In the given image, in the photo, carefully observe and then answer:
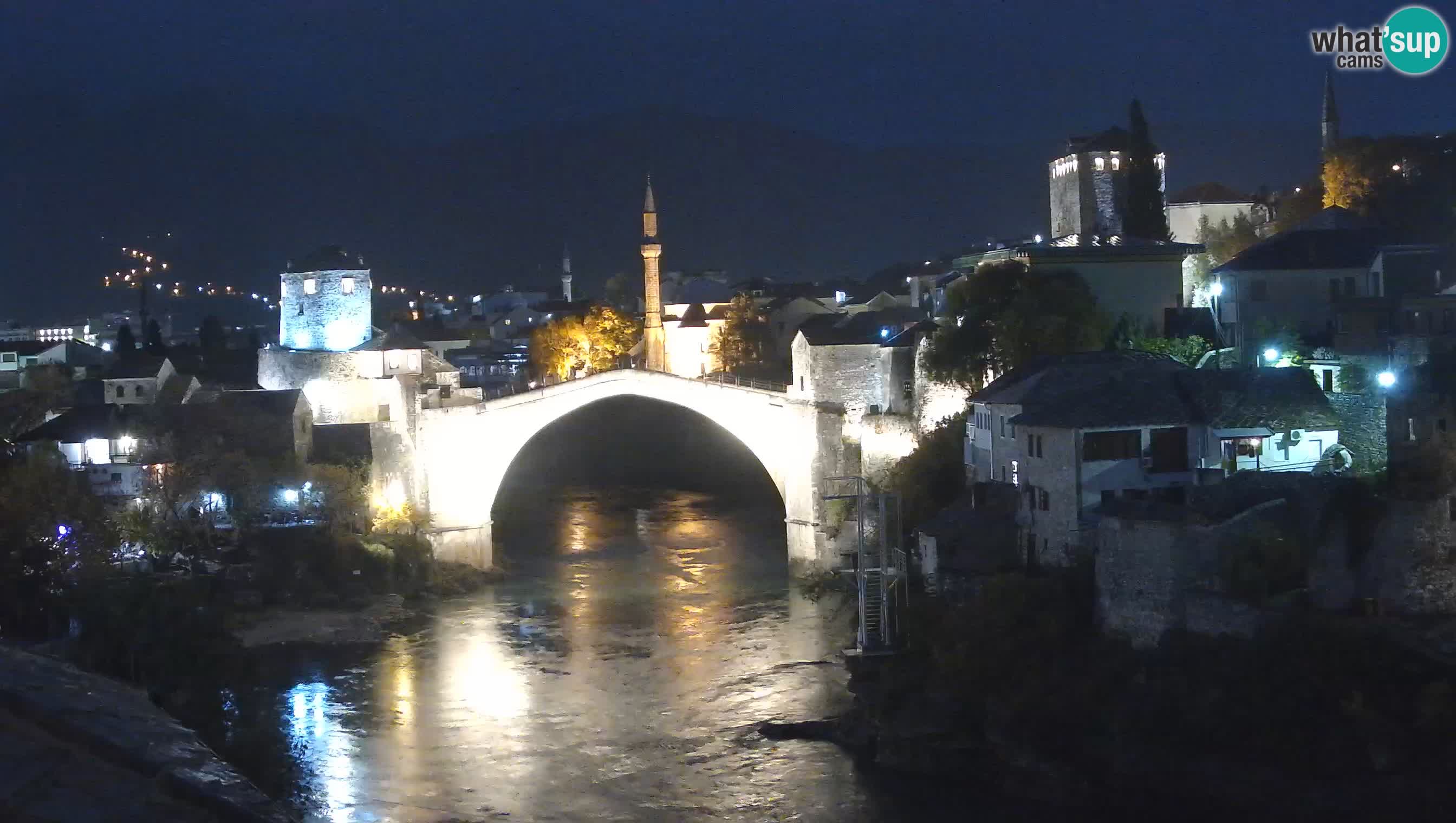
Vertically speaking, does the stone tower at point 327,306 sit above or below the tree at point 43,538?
above

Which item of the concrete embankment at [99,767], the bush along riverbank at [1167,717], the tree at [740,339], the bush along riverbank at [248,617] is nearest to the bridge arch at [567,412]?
the bush along riverbank at [248,617]

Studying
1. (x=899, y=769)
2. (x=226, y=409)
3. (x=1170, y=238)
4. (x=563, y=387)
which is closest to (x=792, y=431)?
(x=563, y=387)

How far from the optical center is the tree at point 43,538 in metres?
18.3

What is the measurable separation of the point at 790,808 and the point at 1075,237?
1360 centimetres

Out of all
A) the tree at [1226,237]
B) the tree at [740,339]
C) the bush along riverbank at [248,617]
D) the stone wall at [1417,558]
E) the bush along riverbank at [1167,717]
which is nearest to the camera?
the bush along riverbank at [1167,717]

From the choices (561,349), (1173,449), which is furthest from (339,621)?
(561,349)

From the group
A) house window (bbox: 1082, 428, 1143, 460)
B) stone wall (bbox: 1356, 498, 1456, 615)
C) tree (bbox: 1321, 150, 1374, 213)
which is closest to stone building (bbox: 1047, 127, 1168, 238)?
tree (bbox: 1321, 150, 1374, 213)

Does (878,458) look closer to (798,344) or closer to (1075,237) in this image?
(798,344)

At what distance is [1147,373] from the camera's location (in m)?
17.6

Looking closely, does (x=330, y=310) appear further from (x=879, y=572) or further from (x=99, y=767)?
(x=99, y=767)

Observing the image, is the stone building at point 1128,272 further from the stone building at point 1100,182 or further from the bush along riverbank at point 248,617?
the bush along riverbank at point 248,617

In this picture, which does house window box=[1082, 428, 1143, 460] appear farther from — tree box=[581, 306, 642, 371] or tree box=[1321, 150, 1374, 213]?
tree box=[581, 306, 642, 371]

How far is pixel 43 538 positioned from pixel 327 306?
360 inches

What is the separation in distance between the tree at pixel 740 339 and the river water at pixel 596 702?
10743 millimetres
